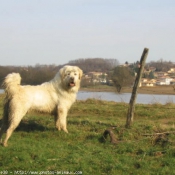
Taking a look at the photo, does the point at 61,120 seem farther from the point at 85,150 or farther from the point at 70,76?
the point at 85,150

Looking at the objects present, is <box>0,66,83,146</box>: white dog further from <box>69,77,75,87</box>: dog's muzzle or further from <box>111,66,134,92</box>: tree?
<box>111,66,134,92</box>: tree

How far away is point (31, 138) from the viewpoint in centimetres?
777

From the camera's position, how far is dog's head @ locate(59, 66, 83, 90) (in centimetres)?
811

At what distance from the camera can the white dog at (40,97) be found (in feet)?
23.3

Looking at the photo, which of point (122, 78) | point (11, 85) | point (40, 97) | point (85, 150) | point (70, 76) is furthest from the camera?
point (122, 78)

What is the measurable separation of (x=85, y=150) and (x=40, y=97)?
2.08 meters

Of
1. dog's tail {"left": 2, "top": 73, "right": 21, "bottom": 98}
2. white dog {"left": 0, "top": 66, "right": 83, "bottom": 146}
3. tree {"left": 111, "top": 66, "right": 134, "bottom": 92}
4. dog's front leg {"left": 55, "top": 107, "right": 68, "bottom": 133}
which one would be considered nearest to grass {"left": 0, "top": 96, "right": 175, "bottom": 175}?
dog's front leg {"left": 55, "top": 107, "right": 68, "bottom": 133}

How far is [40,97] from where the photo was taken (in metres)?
7.82

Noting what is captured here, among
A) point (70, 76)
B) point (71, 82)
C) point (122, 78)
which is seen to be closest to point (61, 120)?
point (71, 82)

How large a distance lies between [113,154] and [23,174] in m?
1.93

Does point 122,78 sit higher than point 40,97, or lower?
lower

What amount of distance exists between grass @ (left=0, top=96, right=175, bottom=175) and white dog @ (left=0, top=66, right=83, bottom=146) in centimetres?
48

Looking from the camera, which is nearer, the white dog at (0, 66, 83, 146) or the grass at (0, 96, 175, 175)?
the grass at (0, 96, 175, 175)

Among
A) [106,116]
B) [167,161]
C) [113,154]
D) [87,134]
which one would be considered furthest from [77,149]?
[106,116]
